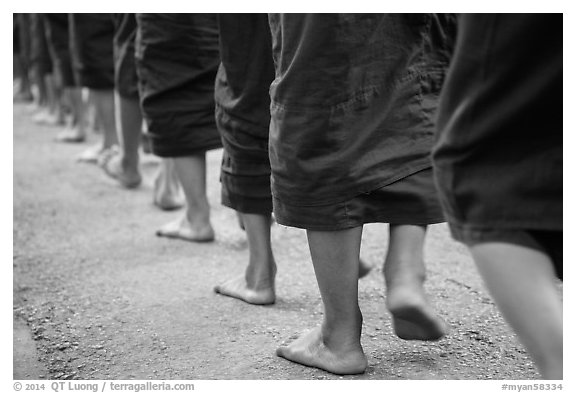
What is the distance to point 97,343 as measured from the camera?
2285 mm

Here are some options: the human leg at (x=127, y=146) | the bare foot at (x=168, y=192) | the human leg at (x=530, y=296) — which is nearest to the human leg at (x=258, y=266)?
the human leg at (x=530, y=296)

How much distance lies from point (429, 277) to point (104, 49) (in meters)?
2.44

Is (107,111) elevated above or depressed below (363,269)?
below

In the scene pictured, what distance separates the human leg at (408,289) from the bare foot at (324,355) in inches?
5.4

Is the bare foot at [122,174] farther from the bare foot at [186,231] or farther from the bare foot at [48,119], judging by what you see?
the bare foot at [48,119]

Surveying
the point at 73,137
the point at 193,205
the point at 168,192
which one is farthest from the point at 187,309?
the point at 73,137

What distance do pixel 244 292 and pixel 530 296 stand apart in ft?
4.62

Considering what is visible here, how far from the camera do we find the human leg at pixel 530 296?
124 centimetres

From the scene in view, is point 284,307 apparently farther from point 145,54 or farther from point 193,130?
point 145,54

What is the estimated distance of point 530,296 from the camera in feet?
4.07

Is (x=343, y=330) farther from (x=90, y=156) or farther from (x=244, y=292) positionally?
(x=90, y=156)

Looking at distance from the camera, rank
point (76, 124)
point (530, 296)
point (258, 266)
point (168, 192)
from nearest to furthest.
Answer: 1. point (530, 296)
2. point (258, 266)
3. point (168, 192)
4. point (76, 124)

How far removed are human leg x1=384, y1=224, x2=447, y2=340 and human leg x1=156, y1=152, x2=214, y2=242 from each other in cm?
133
